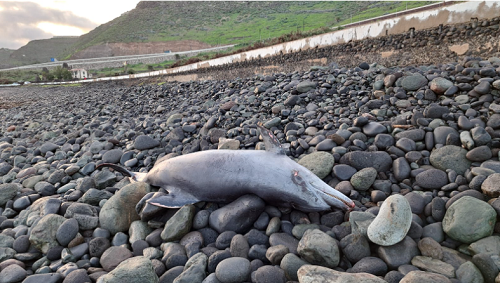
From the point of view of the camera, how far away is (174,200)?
3.43 m

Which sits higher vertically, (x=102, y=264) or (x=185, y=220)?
(x=185, y=220)

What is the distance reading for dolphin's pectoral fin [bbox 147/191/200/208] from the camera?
333 centimetres

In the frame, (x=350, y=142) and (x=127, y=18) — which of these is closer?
(x=350, y=142)

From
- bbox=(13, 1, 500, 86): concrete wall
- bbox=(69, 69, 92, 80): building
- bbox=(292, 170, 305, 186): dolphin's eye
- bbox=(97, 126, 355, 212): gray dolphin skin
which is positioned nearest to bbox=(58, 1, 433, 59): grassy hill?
bbox=(69, 69, 92, 80): building

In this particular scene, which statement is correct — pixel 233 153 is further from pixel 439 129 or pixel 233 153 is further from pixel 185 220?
pixel 439 129

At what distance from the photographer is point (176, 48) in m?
72.9

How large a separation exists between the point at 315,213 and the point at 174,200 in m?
1.75

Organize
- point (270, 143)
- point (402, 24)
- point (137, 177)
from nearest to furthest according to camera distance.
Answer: point (270, 143) → point (137, 177) → point (402, 24)

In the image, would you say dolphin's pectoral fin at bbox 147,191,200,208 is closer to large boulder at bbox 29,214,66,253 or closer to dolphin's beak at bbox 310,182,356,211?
large boulder at bbox 29,214,66,253

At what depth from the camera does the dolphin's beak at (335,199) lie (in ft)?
10.2

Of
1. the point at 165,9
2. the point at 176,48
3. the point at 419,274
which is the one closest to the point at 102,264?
the point at 419,274

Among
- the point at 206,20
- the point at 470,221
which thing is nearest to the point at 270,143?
the point at 470,221

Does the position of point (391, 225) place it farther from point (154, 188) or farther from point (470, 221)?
point (154, 188)

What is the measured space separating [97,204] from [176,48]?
75575 mm
